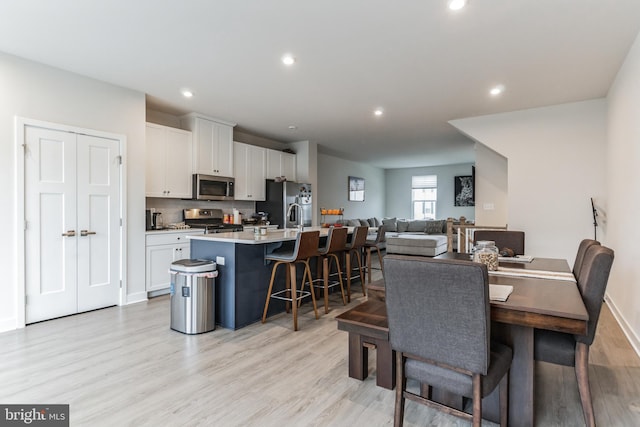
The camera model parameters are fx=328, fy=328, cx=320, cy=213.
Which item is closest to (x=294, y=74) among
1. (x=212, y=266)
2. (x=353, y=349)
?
(x=212, y=266)

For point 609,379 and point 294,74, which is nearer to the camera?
→ point 609,379

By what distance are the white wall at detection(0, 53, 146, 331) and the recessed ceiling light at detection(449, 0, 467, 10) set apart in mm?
3693

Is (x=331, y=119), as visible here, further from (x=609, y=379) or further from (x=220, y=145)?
(x=609, y=379)

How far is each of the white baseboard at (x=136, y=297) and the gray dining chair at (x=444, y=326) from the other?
373 centimetres

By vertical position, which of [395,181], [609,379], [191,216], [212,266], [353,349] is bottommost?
[609,379]

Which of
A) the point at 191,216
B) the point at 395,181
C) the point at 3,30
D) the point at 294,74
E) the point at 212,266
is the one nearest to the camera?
the point at 3,30

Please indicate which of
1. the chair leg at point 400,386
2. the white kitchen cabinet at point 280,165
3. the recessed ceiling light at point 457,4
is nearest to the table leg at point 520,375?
the chair leg at point 400,386

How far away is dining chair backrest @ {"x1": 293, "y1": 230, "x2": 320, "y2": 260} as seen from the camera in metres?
3.13

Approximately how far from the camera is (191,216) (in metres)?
5.23

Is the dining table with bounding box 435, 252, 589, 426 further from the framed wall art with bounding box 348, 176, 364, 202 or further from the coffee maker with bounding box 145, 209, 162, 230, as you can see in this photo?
the framed wall art with bounding box 348, 176, 364, 202

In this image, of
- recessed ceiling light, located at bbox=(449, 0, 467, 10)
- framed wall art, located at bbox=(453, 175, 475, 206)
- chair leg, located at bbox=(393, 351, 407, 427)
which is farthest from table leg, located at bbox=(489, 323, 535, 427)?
framed wall art, located at bbox=(453, 175, 475, 206)

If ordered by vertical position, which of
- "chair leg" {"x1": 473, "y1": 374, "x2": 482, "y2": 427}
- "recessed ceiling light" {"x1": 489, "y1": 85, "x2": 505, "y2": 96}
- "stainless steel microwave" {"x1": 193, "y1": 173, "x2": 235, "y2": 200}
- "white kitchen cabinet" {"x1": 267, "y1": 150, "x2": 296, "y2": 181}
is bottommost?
"chair leg" {"x1": 473, "y1": 374, "x2": 482, "y2": 427}

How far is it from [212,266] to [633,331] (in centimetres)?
379

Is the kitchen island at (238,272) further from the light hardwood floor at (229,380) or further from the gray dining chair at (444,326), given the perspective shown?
the gray dining chair at (444,326)
